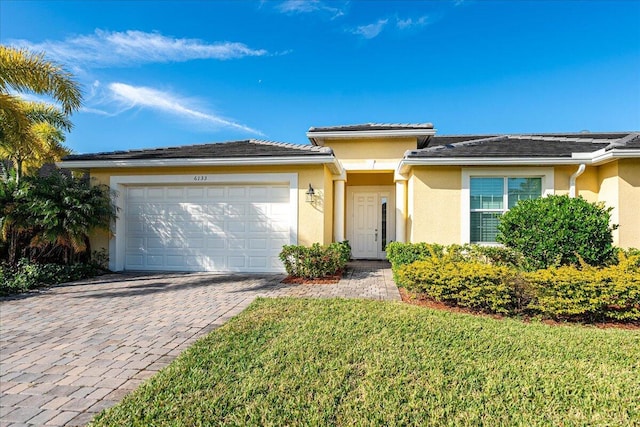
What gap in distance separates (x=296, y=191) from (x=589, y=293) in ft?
24.0

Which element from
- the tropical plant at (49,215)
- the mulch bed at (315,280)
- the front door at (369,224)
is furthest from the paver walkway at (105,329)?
the front door at (369,224)

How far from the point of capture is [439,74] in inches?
615

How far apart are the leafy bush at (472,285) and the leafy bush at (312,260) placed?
3.01 metres

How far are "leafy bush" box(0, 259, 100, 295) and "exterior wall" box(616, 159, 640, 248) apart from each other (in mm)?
15703

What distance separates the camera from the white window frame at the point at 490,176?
872 centimetres

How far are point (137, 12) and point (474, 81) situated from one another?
15.1 meters

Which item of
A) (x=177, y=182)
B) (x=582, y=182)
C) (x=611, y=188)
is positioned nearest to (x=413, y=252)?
(x=582, y=182)

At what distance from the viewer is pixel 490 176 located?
8.84 m

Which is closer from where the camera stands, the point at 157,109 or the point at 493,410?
the point at 493,410

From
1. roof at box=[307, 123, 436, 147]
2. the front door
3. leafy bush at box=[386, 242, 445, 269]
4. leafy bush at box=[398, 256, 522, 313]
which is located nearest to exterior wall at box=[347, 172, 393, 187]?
the front door

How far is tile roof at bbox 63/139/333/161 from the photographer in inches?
376

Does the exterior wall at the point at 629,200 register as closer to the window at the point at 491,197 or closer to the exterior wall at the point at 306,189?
the window at the point at 491,197

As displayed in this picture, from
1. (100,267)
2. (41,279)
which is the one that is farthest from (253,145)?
(41,279)

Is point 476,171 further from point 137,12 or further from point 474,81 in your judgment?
point 137,12
